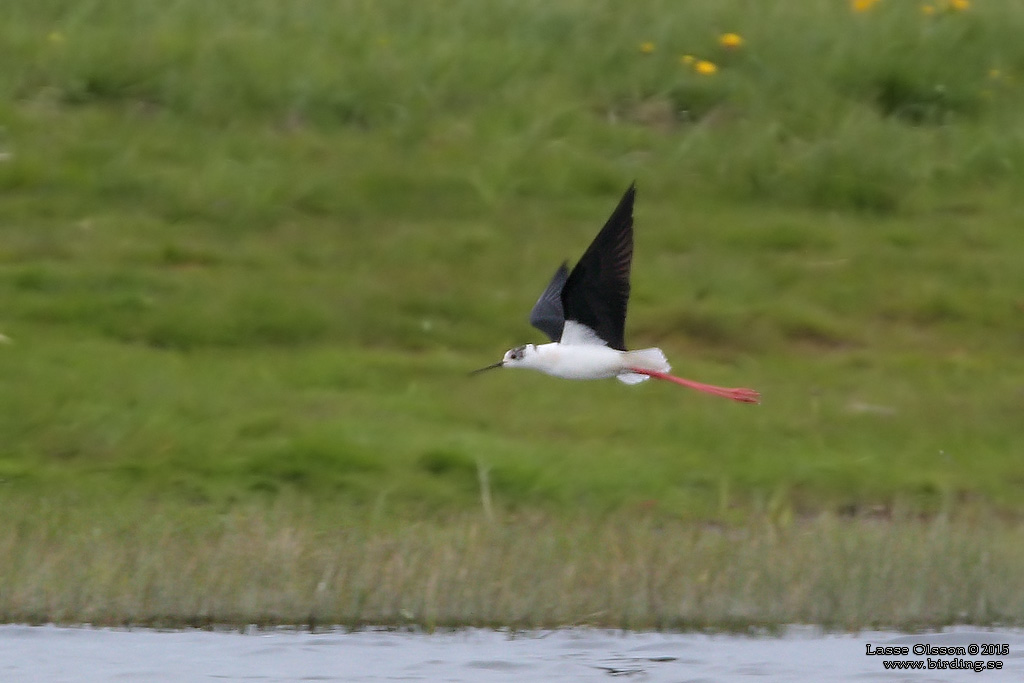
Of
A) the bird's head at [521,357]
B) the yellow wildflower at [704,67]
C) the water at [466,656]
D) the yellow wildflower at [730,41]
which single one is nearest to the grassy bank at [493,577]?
the water at [466,656]

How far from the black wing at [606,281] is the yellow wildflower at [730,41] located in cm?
610

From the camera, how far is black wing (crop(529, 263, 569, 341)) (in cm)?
753

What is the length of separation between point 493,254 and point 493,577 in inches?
172

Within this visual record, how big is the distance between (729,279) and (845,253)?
33.3 inches

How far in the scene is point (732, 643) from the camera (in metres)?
6.54

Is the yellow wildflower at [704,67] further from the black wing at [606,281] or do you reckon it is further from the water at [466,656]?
the water at [466,656]

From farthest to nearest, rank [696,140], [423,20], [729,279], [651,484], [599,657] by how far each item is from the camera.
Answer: [423,20], [696,140], [729,279], [651,484], [599,657]

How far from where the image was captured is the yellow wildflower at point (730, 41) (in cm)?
1270

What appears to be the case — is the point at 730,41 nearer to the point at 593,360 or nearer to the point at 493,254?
the point at 493,254

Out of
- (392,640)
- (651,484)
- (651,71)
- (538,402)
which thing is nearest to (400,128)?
(651,71)

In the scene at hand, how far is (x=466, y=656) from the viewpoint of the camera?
251 inches

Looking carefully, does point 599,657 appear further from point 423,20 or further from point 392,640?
point 423,20

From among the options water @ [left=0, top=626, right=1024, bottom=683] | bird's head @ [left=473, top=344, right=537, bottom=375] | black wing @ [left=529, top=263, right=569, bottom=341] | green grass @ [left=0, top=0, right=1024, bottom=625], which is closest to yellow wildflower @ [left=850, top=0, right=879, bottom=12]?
green grass @ [left=0, top=0, right=1024, bottom=625]

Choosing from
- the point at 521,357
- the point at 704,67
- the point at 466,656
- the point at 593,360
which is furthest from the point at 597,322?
the point at 704,67
